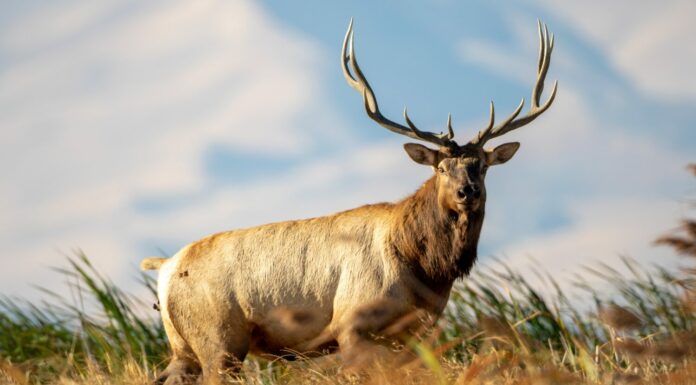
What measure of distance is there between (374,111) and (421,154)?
0.71 m

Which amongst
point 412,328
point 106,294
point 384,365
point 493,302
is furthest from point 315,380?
point 106,294

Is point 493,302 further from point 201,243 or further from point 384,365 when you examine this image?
point 384,365

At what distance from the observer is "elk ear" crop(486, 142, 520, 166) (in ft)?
25.7

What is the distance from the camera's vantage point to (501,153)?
7973 millimetres

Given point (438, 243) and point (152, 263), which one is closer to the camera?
point (438, 243)

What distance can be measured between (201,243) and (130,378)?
121cm

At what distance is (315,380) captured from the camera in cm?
613

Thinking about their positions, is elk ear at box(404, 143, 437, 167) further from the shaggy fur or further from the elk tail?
the elk tail

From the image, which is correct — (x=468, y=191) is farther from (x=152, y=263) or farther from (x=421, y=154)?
(x=152, y=263)

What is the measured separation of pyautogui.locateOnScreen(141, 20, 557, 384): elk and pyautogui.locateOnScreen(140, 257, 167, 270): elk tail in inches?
17.1

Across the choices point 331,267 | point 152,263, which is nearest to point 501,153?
point 331,267

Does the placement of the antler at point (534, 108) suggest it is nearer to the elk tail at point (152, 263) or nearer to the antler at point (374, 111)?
the antler at point (374, 111)

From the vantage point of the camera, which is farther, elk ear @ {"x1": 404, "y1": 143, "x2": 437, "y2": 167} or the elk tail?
the elk tail

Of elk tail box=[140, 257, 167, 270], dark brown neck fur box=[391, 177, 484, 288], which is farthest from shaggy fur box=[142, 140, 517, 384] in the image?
elk tail box=[140, 257, 167, 270]
